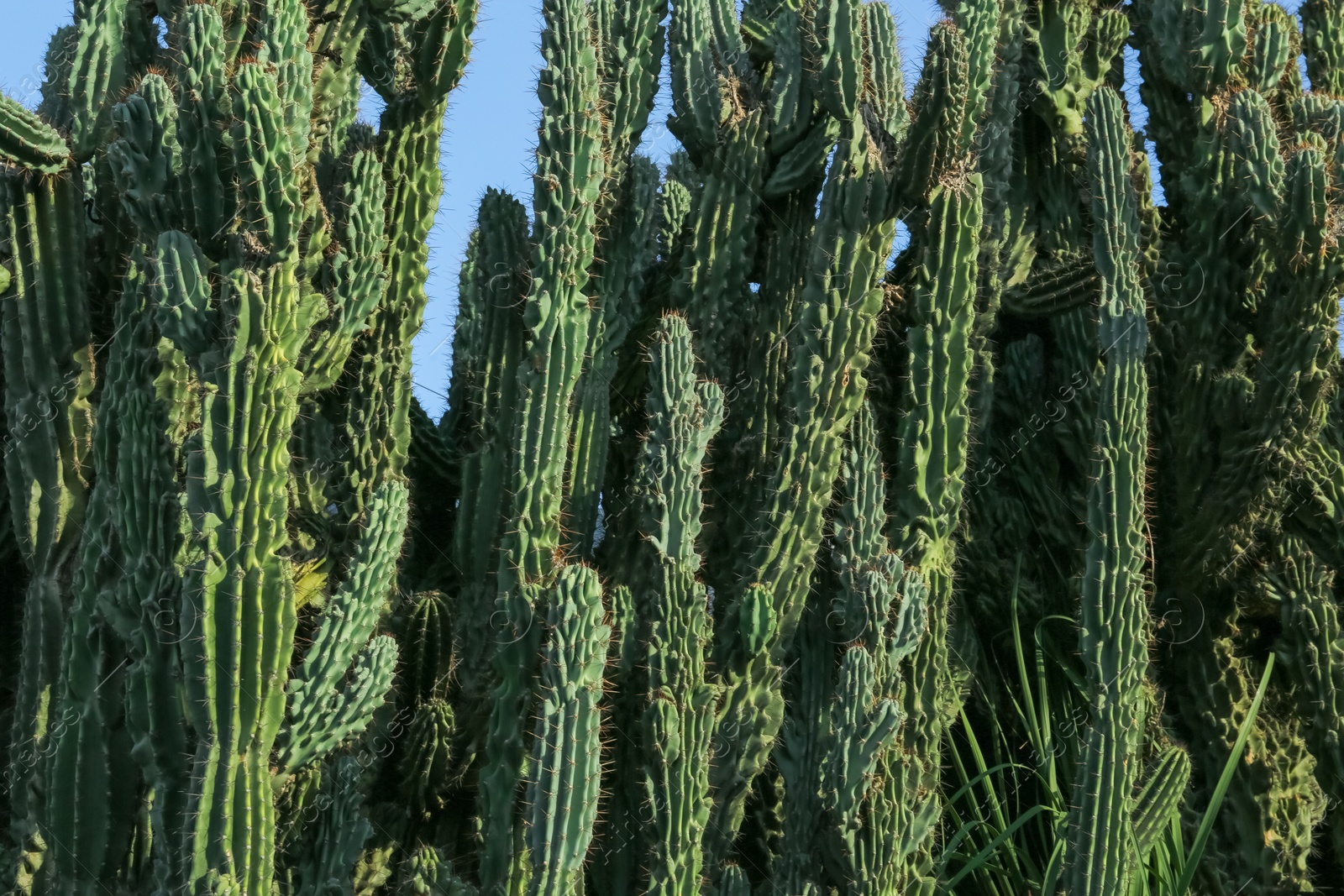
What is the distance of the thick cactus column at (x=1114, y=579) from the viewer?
5.01 m

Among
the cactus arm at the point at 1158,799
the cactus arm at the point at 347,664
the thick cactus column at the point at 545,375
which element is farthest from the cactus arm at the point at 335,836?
the cactus arm at the point at 1158,799

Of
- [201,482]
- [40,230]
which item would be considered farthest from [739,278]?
[40,230]

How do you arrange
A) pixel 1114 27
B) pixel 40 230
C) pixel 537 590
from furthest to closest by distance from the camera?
pixel 1114 27, pixel 40 230, pixel 537 590

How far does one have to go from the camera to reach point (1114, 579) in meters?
5.18

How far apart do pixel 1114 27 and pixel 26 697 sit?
569 cm

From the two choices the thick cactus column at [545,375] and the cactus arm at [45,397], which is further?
the cactus arm at [45,397]

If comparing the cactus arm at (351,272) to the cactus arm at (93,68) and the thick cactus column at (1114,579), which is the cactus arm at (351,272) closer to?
the cactus arm at (93,68)

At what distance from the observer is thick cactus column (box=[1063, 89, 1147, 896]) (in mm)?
5012

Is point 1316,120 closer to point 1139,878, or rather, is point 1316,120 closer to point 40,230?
point 1139,878

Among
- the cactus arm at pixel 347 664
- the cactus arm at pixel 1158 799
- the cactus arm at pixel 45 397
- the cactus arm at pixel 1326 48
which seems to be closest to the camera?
the cactus arm at pixel 347 664

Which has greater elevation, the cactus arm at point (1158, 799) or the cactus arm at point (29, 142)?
the cactus arm at point (29, 142)

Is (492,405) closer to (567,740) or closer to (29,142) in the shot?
(567,740)

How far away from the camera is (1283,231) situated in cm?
586

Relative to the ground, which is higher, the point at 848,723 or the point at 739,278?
the point at 739,278
